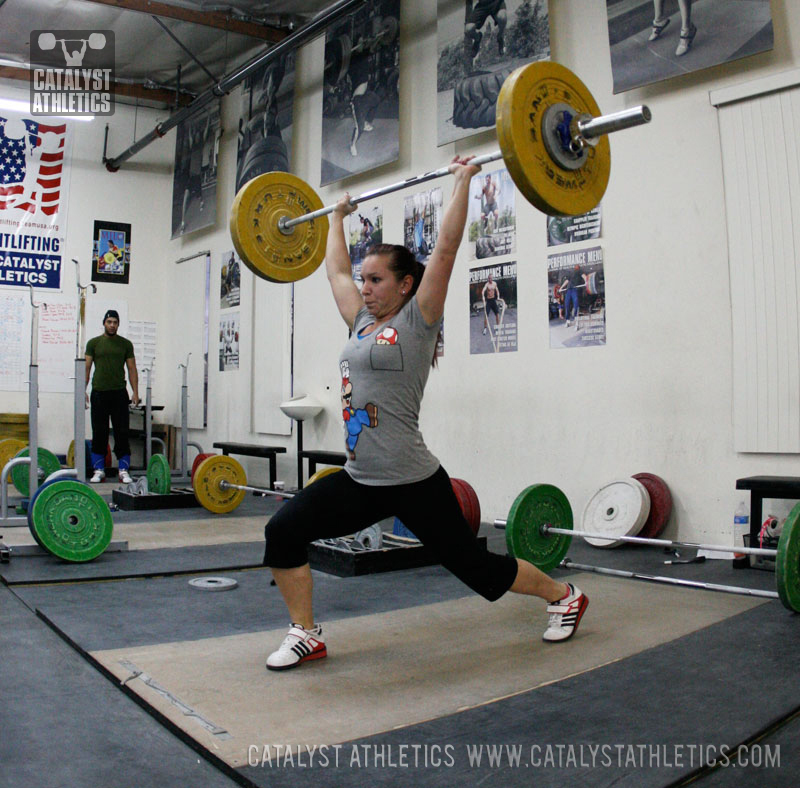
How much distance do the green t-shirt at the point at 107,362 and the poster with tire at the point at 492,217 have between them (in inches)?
125

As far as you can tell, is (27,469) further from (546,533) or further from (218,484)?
(546,533)

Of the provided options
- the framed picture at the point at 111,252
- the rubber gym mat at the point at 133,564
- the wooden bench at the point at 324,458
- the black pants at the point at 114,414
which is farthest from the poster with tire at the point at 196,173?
the rubber gym mat at the point at 133,564

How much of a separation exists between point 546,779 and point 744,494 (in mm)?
2485

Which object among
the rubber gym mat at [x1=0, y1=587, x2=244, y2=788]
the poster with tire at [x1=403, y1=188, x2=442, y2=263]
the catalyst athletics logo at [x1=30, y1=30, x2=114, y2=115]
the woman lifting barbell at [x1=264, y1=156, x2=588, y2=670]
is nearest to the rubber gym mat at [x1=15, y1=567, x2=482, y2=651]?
the rubber gym mat at [x1=0, y1=587, x2=244, y2=788]

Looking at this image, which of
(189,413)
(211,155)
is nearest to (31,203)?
(211,155)

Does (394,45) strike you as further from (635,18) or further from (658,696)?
(658,696)

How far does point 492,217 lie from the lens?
4.64 m

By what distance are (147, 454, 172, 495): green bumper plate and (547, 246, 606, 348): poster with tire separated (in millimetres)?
2765

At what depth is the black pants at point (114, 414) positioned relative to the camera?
6.34m

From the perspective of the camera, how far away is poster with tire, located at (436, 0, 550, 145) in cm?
432

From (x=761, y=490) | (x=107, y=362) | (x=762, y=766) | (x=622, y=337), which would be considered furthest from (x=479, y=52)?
(x=762, y=766)

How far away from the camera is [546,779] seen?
4.59ft

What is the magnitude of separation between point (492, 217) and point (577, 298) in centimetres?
80

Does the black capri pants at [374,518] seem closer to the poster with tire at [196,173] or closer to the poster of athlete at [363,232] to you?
the poster of athlete at [363,232]
